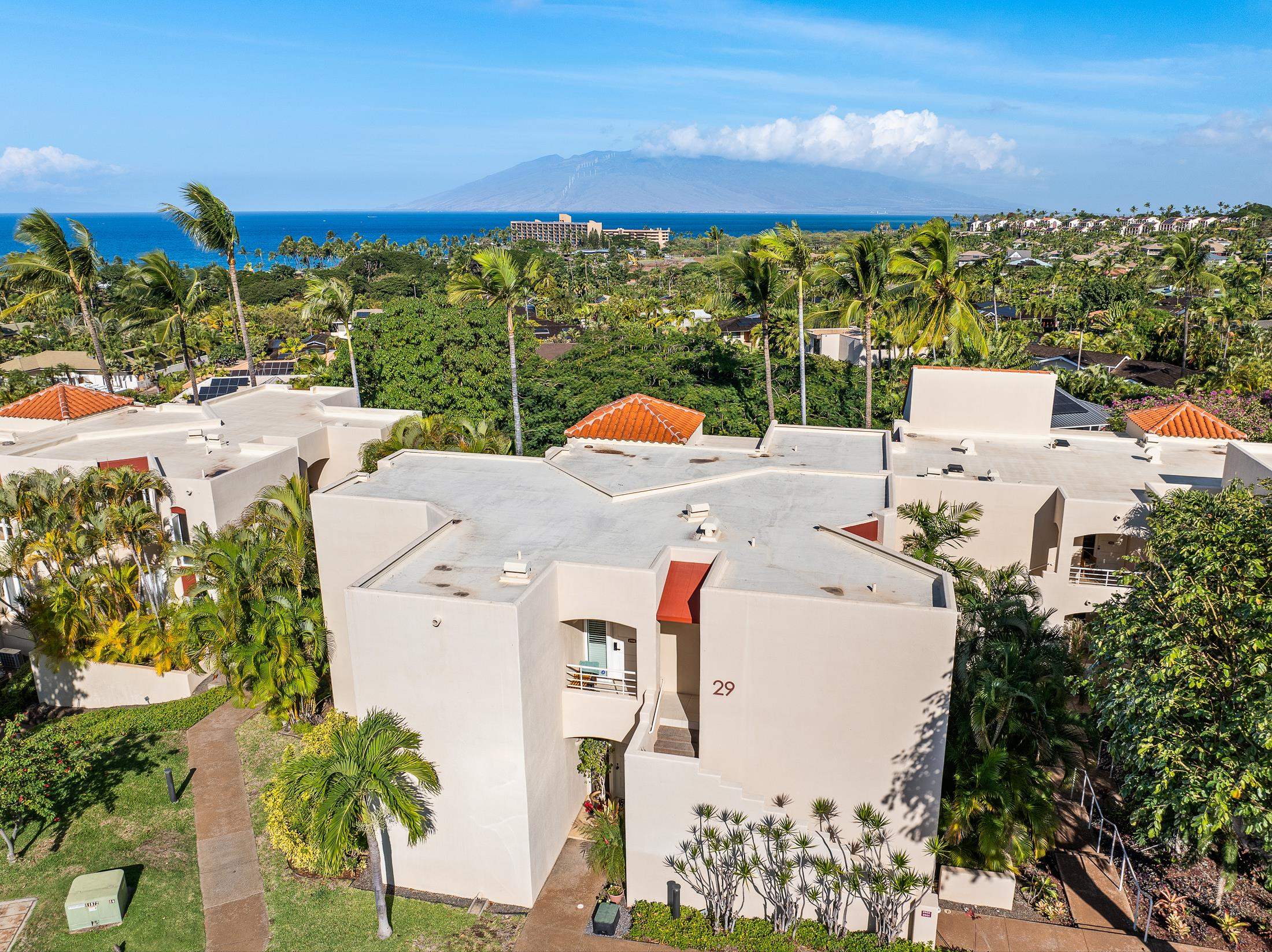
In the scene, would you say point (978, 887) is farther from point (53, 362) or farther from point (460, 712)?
point (53, 362)

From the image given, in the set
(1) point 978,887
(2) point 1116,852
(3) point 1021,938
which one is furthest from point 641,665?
(2) point 1116,852

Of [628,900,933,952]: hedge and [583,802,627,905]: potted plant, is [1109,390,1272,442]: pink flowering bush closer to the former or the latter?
[628,900,933,952]: hedge

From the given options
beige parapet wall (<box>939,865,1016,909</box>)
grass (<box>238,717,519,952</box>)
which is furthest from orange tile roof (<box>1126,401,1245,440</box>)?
grass (<box>238,717,519,952</box>)

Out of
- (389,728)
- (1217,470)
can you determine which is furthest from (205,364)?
(1217,470)

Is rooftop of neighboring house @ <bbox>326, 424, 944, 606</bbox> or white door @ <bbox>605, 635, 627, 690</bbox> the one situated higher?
rooftop of neighboring house @ <bbox>326, 424, 944, 606</bbox>

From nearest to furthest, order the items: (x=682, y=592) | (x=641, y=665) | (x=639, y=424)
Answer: (x=682, y=592)
(x=641, y=665)
(x=639, y=424)

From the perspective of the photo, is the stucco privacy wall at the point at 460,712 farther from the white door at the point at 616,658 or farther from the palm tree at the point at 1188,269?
the palm tree at the point at 1188,269

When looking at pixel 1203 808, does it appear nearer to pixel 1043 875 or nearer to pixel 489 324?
pixel 1043 875
